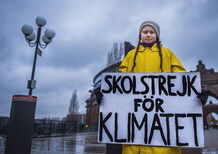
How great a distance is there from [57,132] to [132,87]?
17857 mm

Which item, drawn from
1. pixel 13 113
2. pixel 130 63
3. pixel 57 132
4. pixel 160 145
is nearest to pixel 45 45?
pixel 13 113

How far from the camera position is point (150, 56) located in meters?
2.78

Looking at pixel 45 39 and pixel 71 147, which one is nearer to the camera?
pixel 71 147

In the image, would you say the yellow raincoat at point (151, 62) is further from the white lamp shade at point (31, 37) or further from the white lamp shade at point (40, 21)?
the white lamp shade at point (31, 37)

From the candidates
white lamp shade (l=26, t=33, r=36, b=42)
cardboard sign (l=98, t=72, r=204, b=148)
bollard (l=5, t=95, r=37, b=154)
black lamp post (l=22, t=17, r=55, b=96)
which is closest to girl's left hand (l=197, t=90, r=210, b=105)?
cardboard sign (l=98, t=72, r=204, b=148)

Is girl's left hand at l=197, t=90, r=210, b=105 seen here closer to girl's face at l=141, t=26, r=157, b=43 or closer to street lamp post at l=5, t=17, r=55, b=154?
girl's face at l=141, t=26, r=157, b=43

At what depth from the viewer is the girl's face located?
2.95m

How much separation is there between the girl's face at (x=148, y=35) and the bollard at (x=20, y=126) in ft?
6.52

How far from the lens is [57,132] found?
63.3 ft

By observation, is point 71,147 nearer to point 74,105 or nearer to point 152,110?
point 152,110

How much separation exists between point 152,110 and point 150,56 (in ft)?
2.24

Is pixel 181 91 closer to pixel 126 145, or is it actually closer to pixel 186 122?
pixel 186 122

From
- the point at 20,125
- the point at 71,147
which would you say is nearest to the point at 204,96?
the point at 20,125

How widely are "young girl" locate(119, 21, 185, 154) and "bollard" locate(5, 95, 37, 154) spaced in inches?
63.7
